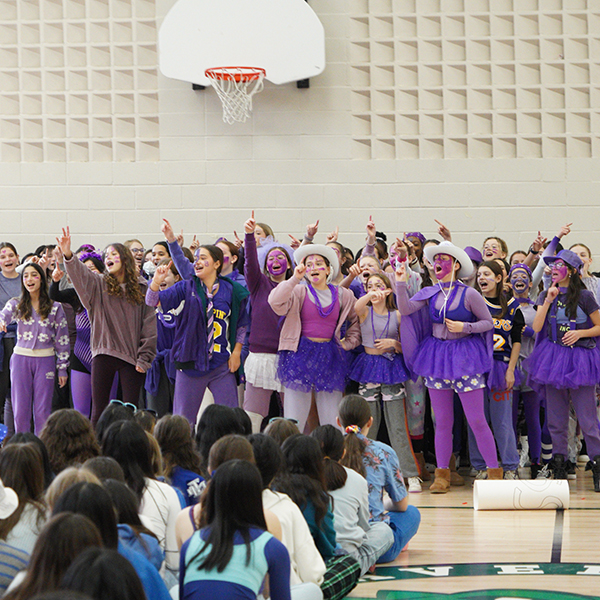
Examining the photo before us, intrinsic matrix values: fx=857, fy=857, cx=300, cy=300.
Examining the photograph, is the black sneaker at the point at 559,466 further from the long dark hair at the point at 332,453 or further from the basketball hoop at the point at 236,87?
the basketball hoop at the point at 236,87

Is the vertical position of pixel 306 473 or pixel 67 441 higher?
pixel 67 441

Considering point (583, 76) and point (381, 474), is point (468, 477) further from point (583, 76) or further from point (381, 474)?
point (583, 76)

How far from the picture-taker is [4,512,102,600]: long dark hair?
1508 mm

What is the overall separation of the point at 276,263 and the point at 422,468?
1588 mm

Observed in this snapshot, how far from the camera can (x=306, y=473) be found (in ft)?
9.54

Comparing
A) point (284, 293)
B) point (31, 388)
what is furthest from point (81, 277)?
point (284, 293)

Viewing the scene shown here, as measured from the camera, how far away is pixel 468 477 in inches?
219

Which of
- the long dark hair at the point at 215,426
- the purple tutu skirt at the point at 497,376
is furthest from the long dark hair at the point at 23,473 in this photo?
the purple tutu skirt at the point at 497,376

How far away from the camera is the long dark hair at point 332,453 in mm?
3174

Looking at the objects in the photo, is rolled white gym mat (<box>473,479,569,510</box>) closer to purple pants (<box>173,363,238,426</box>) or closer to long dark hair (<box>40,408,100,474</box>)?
purple pants (<box>173,363,238,426</box>)

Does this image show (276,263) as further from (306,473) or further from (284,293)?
(306,473)

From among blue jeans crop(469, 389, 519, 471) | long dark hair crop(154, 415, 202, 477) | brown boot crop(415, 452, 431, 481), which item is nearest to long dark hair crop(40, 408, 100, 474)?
long dark hair crop(154, 415, 202, 477)

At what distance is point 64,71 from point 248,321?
392 cm

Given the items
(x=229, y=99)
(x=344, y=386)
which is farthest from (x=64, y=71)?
(x=344, y=386)
